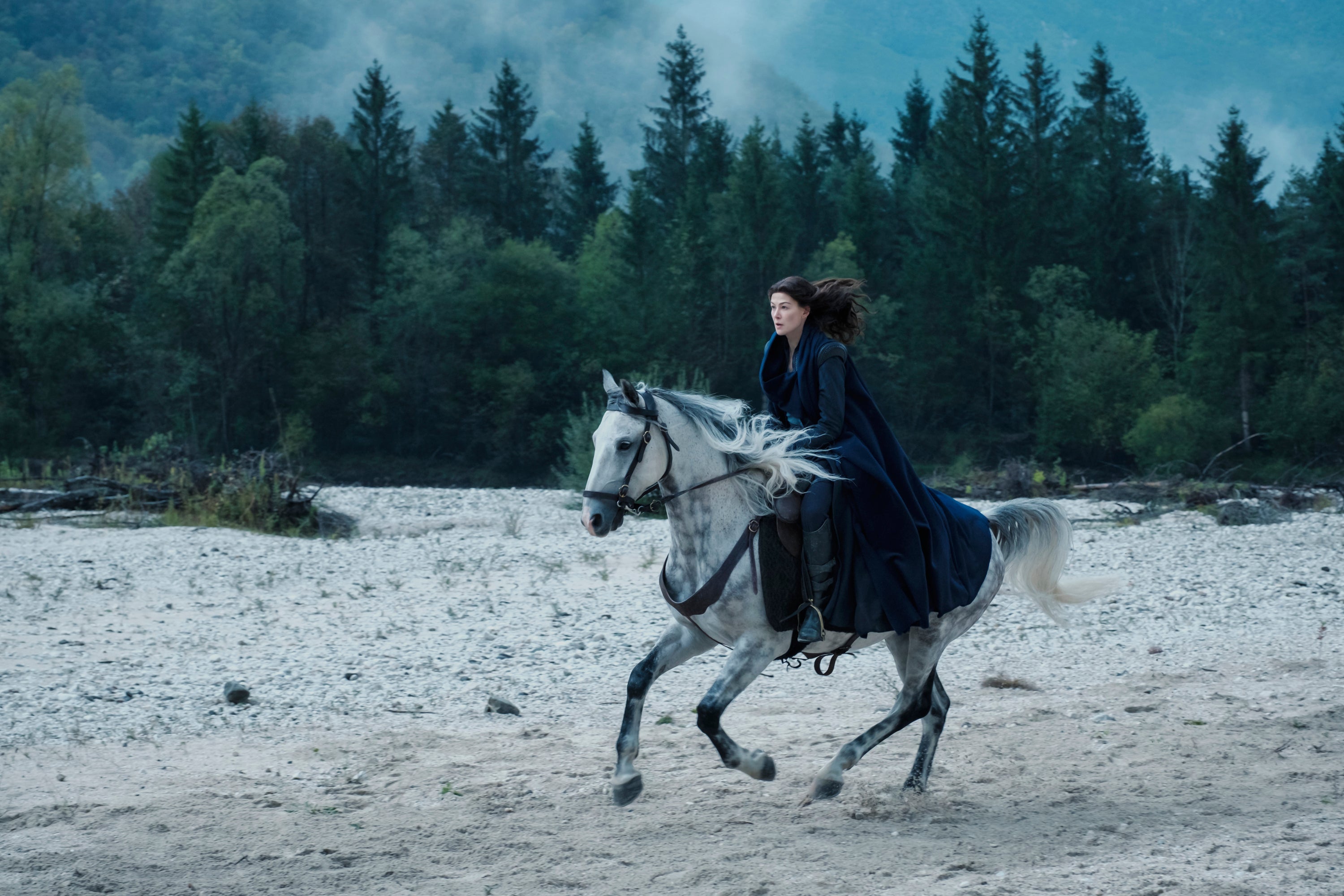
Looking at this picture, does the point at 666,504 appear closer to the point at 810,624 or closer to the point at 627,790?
the point at 810,624

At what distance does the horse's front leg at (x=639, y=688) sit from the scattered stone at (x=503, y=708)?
2359 mm

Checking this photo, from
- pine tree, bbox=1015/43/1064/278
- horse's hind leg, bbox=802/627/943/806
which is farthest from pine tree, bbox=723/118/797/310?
horse's hind leg, bbox=802/627/943/806

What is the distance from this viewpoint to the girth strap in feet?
16.7

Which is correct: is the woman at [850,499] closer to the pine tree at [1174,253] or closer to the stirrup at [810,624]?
the stirrup at [810,624]

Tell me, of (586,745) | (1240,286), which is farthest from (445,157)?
(586,745)

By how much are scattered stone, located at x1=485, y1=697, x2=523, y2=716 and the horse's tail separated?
3322mm

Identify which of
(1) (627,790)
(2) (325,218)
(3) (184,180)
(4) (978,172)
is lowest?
(1) (627,790)

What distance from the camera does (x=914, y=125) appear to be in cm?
7056

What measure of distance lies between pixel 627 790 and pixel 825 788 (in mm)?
961

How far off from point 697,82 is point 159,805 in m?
65.4

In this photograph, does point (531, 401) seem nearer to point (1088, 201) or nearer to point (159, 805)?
point (1088, 201)

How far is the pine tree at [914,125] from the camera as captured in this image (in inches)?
2758

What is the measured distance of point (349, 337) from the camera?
5144cm

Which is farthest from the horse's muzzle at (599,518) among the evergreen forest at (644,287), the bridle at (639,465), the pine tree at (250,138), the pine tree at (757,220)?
the pine tree at (250,138)
